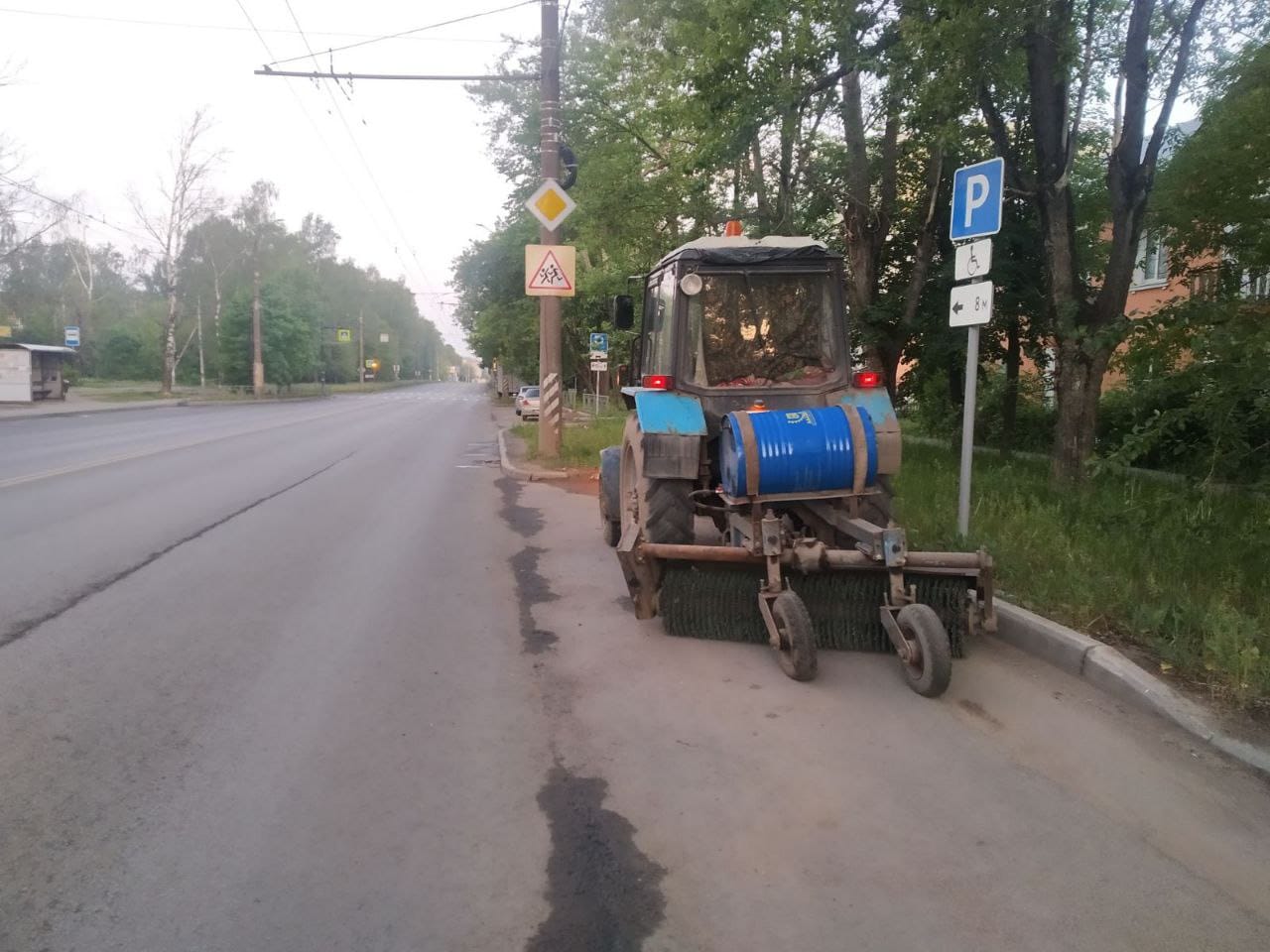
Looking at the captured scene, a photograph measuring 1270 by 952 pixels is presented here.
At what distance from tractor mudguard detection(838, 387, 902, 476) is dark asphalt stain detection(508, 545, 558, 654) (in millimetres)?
2471

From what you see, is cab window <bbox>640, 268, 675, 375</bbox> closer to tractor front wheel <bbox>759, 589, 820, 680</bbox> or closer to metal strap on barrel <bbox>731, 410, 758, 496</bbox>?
metal strap on barrel <bbox>731, 410, 758, 496</bbox>

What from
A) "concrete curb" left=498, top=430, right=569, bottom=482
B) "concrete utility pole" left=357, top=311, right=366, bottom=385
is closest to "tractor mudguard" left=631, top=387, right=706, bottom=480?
"concrete curb" left=498, top=430, right=569, bottom=482

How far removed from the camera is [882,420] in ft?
21.1

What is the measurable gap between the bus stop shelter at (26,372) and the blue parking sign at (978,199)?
39655 mm

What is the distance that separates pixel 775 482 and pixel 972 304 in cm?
260

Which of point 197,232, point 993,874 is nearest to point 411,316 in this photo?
point 197,232

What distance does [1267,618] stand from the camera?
18.1 ft

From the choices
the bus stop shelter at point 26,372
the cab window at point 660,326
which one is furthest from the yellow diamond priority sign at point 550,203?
the bus stop shelter at point 26,372

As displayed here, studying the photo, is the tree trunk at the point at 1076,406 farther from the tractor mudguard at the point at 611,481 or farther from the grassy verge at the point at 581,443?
the grassy verge at the point at 581,443

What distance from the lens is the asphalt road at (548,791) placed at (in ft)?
9.96

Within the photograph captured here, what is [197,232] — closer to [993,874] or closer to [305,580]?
[305,580]

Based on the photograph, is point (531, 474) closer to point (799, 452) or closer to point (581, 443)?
point (581, 443)

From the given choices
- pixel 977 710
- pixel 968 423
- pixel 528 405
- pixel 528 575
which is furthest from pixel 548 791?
pixel 528 405

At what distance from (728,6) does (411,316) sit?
139m
